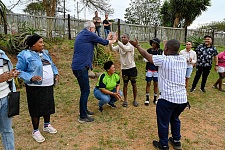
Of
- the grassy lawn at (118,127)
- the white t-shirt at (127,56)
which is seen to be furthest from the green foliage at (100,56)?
the white t-shirt at (127,56)

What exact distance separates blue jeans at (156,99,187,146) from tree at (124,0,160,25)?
27.4 metres

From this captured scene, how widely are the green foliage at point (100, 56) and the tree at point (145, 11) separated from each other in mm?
21742

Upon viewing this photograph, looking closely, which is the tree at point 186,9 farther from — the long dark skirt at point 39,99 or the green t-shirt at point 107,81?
the long dark skirt at point 39,99

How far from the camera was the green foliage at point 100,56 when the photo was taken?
8490 millimetres

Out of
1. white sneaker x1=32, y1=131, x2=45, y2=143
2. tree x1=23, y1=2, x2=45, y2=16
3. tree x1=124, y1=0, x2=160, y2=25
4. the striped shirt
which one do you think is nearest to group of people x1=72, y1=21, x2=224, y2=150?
the striped shirt

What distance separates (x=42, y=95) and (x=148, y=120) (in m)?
2.11

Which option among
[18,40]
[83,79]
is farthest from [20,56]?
[18,40]

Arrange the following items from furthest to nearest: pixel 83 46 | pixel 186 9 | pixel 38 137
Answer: pixel 186 9 → pixel 83 46 → pixel 38 137

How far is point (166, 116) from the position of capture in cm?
300

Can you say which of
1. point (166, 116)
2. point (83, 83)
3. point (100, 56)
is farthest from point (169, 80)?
point (100, 56)

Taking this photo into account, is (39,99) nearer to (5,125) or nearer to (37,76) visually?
(37,76)

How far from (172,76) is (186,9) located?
2116cm

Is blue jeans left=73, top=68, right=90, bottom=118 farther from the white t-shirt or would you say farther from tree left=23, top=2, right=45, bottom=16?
tree left=23, top=2, right=45, bottom=16

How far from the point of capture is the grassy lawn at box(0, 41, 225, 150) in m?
3.31
